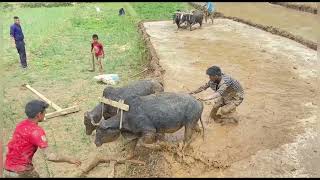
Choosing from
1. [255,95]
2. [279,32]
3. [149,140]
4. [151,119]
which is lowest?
[255,95]

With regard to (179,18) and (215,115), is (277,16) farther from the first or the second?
(215,115)

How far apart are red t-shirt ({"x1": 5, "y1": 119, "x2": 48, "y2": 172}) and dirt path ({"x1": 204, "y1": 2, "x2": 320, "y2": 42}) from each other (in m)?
14.5

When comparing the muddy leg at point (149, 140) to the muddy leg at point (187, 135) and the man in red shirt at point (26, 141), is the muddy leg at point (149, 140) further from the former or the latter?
the man in red shirt at point (26, 141)

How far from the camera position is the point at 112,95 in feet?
30.0

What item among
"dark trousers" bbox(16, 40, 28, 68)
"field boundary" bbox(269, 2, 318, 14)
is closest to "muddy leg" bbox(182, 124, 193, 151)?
"dark trousers" bbox(16, 40, 28, 68)

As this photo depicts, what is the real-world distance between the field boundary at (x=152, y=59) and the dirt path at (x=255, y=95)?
9.0 inches

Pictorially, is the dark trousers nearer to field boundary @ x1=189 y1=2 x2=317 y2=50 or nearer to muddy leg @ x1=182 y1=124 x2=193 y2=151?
muddy leg @ x1=182 y1=124 x2=193 y2=151

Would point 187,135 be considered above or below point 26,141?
below

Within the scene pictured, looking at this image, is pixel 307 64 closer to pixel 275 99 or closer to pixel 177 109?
pixel 275 99

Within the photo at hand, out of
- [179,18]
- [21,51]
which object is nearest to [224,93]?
[21,51]

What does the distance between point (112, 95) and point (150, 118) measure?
1.47 m

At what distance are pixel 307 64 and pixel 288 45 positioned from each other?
3137 mm

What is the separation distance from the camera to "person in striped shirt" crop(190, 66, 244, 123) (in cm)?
898

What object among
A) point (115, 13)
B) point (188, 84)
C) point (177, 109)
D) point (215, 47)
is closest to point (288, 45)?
point (215, 47)
